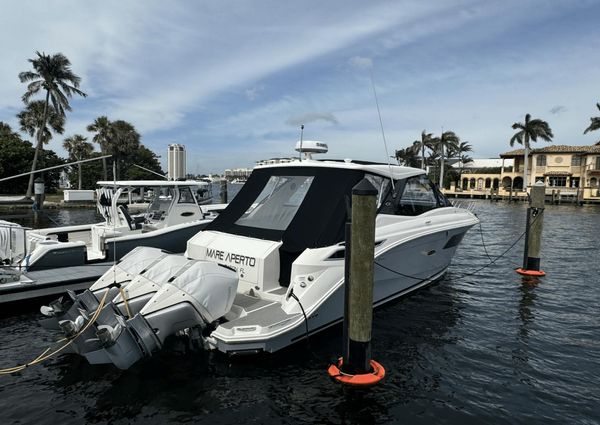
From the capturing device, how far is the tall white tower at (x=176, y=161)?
17.2 meters

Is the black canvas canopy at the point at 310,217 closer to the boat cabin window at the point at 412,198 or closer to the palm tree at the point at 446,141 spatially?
the boat cabin window at the point at 412,198

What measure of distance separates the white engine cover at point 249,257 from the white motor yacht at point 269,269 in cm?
2

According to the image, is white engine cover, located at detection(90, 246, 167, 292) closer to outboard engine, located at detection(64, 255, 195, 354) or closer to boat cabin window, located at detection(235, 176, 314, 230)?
outboard engine, located at detection(64, 255, 195, 354)

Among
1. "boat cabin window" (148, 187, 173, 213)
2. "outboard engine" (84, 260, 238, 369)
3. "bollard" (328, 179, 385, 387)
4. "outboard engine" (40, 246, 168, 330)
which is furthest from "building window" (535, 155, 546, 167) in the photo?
"outboard engine" (84, 260, 238, 369)

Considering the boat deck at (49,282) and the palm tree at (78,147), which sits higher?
the palm tree at (78,147)

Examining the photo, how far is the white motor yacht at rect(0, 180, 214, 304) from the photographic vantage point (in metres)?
8.60

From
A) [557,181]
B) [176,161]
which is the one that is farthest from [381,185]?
[557,181]

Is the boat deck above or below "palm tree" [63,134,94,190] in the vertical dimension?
below

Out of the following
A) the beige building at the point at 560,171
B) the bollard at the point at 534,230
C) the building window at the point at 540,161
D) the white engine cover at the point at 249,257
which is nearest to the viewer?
the white engine cover at the point at 249,257

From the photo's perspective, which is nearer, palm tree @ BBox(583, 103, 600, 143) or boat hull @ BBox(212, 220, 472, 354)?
boat hull @ BBox(212, 220, 472, 354)

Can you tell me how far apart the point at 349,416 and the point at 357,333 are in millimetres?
967

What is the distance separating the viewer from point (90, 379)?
18.3 feet

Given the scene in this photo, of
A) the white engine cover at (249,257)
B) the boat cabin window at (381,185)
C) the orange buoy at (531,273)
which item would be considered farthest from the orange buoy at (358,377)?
the orange buoy at (531,273)

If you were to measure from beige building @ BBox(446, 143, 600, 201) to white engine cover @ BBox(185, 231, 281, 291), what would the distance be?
53.5 m
